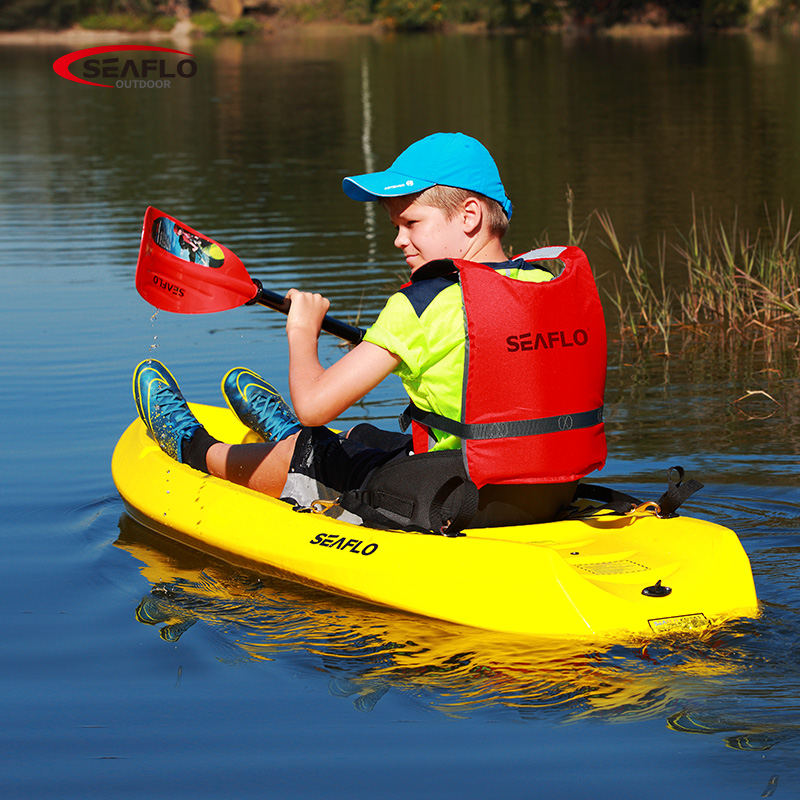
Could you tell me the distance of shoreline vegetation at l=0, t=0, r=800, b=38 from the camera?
41938 millimetres

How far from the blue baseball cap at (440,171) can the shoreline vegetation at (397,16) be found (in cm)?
3809

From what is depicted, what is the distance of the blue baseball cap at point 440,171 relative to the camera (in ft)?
10.2

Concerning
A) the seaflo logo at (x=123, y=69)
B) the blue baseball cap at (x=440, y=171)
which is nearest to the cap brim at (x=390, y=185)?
the blue baseball cap at (x=440, y=171)

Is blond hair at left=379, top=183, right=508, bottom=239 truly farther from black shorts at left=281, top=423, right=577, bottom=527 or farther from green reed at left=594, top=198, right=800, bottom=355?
green reed at left=594, top=198, right=800, bottom=355

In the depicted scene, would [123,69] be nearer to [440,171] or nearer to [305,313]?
[305,313]

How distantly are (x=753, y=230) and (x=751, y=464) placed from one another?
16.6 ft

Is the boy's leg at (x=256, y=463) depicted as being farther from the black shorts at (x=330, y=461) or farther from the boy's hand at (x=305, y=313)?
the boy's hand at (x=305, y=313)

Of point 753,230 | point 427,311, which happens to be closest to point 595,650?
point 427,311

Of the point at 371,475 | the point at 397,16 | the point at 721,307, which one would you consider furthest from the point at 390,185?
the point at 397,16

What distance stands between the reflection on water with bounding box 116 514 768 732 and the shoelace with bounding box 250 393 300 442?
1.01m

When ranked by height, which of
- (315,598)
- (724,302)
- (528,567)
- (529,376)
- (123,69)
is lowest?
(315,598)

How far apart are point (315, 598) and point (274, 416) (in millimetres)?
1217

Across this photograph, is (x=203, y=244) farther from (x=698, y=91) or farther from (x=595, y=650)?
(x=698, y=91)

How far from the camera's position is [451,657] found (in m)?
3.02
